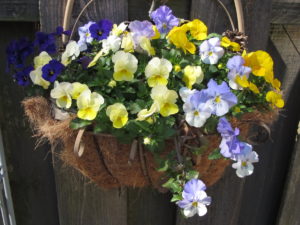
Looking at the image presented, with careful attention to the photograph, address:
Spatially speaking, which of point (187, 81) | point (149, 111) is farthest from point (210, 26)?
point (149, 111)

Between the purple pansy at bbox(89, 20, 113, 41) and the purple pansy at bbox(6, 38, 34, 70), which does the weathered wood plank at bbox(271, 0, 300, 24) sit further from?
the purple pansy at bbox(6, 38, 34, 70)

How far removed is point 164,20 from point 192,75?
187 millimetres

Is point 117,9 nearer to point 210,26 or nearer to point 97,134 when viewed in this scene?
point 210,26

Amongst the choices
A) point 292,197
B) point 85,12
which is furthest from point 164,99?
point 292,197

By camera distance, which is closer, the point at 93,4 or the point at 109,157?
the point at 109,157

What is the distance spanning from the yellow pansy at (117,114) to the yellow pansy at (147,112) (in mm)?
32

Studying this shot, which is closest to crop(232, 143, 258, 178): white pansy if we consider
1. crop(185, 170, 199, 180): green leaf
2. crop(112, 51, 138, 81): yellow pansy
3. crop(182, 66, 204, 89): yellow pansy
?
crop(185, 170, 199, 180): green leaf

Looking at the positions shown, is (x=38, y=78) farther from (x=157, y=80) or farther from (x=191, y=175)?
(x=191, y=175)

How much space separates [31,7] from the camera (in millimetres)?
1126

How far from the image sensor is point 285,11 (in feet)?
4.13

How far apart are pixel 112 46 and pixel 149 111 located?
21cm

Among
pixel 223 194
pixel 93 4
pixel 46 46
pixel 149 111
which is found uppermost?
pixel 93 4

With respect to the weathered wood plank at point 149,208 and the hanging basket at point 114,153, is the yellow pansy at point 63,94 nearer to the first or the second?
the hanging basket at point 114,153

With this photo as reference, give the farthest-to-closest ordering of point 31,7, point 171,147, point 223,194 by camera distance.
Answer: point 223,194 < point 31,7 < point 171,147
